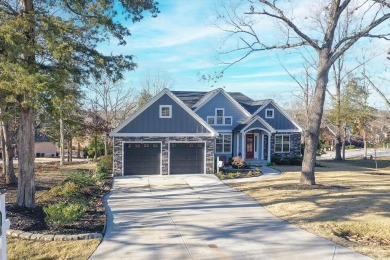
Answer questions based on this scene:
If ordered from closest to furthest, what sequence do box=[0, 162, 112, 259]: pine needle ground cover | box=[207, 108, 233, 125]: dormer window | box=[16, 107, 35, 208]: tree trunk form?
box=[0, 162, 112, 259]: pine needle ground cover, box=[16, 107, 35, 208]: tree trunk, box=[207, 108, 233, 125]: dormer window

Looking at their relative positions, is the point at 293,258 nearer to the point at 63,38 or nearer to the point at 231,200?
the point at 231,200

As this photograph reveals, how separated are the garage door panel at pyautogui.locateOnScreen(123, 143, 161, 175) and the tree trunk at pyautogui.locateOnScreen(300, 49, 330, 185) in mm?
→ 9047

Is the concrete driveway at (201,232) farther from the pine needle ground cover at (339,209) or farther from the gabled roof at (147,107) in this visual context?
the gabled roof at (147,107)

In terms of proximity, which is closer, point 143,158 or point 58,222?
point 58,222

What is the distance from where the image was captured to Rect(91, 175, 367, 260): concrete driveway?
24.3 feet

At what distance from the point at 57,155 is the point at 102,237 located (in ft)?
128

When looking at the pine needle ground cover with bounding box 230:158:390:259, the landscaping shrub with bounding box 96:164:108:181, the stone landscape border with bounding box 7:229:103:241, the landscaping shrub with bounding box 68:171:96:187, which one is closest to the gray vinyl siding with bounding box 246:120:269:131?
the pine needle ground cover with bounding box 230:158:390:259

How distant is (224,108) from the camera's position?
93.2ft

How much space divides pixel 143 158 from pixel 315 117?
1039 cm

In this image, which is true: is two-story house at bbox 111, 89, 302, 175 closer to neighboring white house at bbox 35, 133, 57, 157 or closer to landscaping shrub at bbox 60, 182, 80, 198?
landscaping shrub at bbox 60, 182, 80, 198

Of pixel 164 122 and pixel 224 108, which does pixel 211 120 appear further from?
pixel 164 122

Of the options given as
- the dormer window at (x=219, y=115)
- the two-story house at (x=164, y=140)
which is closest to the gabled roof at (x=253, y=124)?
the dormer window at (x=219, y=115)

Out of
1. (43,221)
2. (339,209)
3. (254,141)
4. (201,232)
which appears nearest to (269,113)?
→ (254,141)

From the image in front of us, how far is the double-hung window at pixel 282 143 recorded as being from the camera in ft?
99.1
